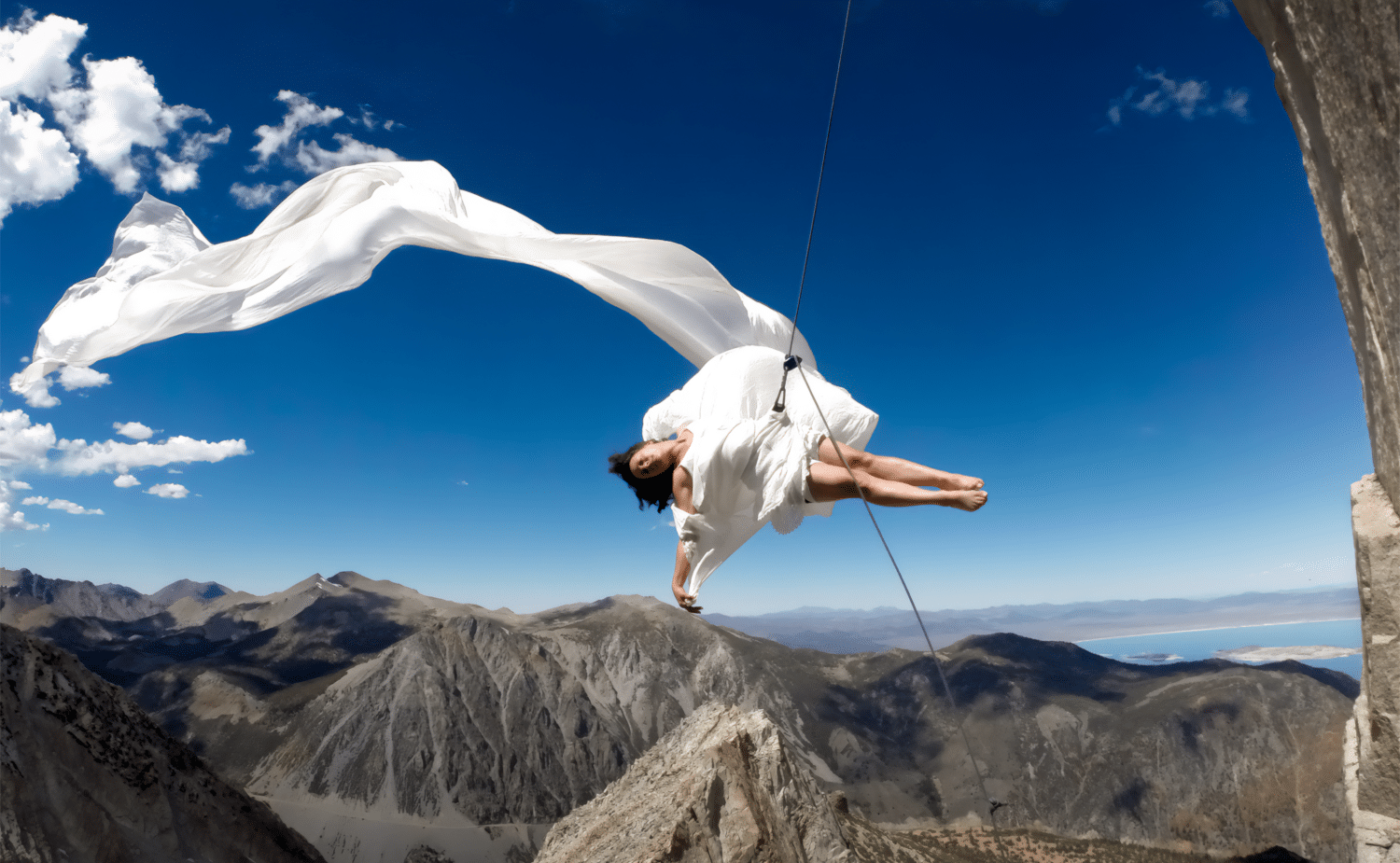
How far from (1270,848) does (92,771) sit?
163ft

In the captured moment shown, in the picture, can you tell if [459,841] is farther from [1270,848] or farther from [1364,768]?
[1364,768]

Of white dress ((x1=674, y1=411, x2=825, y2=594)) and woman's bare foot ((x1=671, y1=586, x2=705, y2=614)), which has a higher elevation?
white dress ((x1=674, y1=411, x2=825, y2=594))

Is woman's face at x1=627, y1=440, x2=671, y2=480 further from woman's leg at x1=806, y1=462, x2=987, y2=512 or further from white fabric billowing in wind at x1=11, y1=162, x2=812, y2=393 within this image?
white fabric billowing in wind at x1=11, y1=162, x2=812, y2=393

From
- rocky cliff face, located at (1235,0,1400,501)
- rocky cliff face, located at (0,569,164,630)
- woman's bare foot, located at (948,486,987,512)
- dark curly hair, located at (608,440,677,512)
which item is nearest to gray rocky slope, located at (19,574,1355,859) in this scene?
rocky cliff face, located at (0,569,164,630)

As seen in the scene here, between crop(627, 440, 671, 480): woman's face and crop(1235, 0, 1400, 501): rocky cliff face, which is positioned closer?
crop(1235, 0, 1400, 501): rocky cliff face

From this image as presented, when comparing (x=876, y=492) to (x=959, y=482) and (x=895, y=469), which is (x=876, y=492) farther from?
(x=959, y=482)

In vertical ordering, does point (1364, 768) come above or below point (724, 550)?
below

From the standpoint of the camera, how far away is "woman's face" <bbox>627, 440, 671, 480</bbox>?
12.3ft

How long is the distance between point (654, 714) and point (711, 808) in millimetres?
46024

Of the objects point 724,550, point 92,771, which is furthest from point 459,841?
point 724,550

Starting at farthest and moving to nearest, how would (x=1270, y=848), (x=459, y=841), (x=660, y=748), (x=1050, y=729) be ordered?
(x=1050, y=729), (x=459, y=841), (x=1270, y=848), (x=660, y=748)

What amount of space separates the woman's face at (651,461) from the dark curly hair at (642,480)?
9 cm

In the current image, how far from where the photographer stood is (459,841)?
4119 centimetres

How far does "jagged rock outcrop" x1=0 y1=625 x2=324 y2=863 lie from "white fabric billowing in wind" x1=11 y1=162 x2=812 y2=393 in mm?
16590
